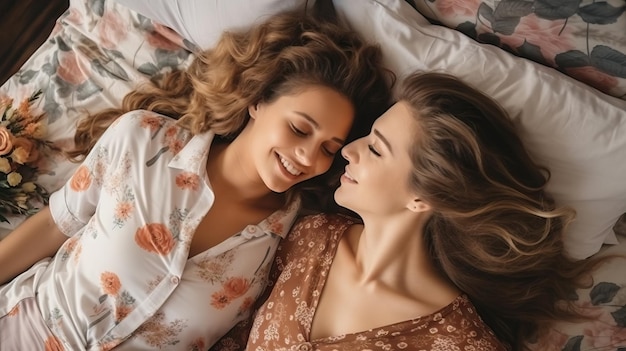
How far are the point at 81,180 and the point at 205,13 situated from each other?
0.56 m

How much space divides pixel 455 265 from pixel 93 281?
0.92 meters

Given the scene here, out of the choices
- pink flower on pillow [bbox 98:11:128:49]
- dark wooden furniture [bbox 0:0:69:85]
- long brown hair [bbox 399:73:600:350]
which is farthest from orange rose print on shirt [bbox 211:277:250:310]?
dark wooden furniture [bbox 0:0:69:85]

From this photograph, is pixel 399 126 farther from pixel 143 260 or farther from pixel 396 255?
pixel 143 260

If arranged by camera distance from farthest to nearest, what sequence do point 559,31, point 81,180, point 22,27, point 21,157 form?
point 22,27 → point 21,157 → point 81,180 → point 559,31

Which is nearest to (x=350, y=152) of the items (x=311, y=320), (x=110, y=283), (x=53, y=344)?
(x=311, y=320)

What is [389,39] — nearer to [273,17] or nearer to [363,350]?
[273,17]

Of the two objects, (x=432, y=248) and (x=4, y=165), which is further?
(x=4, y=165)

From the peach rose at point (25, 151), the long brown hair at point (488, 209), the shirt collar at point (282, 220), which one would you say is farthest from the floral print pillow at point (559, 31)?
the peach rose at point (25, 151)

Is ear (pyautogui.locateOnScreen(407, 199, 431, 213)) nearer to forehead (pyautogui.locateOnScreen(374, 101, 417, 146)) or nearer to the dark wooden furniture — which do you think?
forehead (pyautogui.locateOnScreen(374, 101, 417, 146))

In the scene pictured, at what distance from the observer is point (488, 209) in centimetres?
139

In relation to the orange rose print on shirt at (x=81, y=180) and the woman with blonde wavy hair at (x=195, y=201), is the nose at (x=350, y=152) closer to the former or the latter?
the woman with blonde wavy hair at (x=195, y=201)

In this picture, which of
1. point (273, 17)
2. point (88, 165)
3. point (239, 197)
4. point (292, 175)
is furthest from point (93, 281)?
point (273, 17)

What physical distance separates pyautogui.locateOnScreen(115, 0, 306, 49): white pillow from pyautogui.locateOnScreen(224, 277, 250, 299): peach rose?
26.1 inches

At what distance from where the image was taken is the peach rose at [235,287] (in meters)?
1.55
